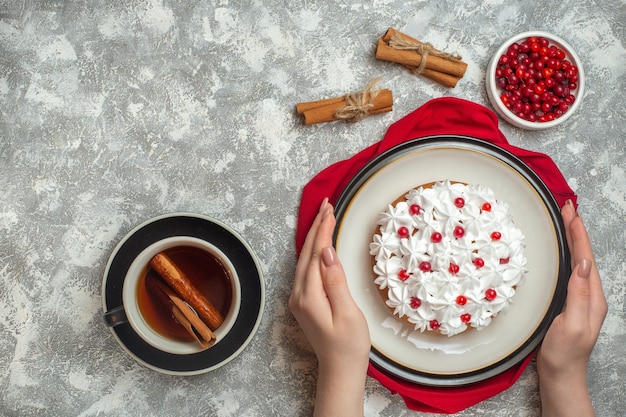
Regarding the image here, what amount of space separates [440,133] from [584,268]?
37 cm

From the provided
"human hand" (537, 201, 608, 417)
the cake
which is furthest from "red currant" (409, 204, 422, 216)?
"human hand" (537, 201, 608, 417)

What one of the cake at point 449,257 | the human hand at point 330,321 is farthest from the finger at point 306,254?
the cake at point 449,257

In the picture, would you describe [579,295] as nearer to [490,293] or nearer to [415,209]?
[490,293]

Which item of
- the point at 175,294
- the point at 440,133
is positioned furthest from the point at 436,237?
the point at 175,294

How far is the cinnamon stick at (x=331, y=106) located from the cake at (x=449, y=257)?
0.20 m

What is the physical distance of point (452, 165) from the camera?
43.4 inches

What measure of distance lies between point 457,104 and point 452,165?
128 mm

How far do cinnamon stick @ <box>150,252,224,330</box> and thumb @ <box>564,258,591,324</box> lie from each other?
654 mm

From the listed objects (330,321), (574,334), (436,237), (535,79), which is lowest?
(574,334)

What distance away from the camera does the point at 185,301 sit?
1017 millimetres

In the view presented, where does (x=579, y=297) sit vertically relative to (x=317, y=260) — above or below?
below

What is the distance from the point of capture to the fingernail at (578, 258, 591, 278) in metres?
1.05

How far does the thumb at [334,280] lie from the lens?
3.25 feet

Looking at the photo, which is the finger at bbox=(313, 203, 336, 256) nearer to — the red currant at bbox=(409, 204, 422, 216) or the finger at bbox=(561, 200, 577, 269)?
the red currant at bbox=(409, 204, 422, 216)
